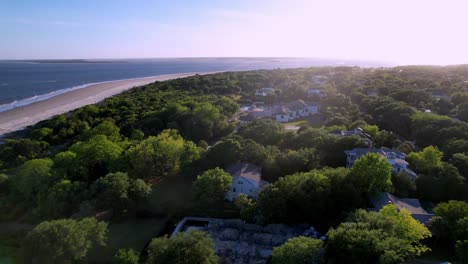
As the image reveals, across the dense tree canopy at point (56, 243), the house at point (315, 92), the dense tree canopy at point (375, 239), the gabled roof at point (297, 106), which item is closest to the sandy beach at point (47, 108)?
the dense tree canopy at point (56, 243)

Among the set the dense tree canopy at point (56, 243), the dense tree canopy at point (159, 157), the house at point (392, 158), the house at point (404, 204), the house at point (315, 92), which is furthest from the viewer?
the house at point (315, 92)

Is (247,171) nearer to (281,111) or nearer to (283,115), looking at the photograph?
(283,115)

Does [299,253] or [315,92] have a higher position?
[315,92]

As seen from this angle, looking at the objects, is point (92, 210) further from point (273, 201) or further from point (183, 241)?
point (273, 201)

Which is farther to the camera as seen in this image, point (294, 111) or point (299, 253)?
point (294, 111)

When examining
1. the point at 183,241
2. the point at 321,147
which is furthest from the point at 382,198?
the point at 183,241

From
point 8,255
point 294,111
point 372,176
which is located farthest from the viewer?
point 294,111

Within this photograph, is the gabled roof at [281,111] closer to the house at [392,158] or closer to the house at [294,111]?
the house at [294,111]

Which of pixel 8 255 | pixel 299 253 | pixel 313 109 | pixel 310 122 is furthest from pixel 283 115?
pixel 8 255
